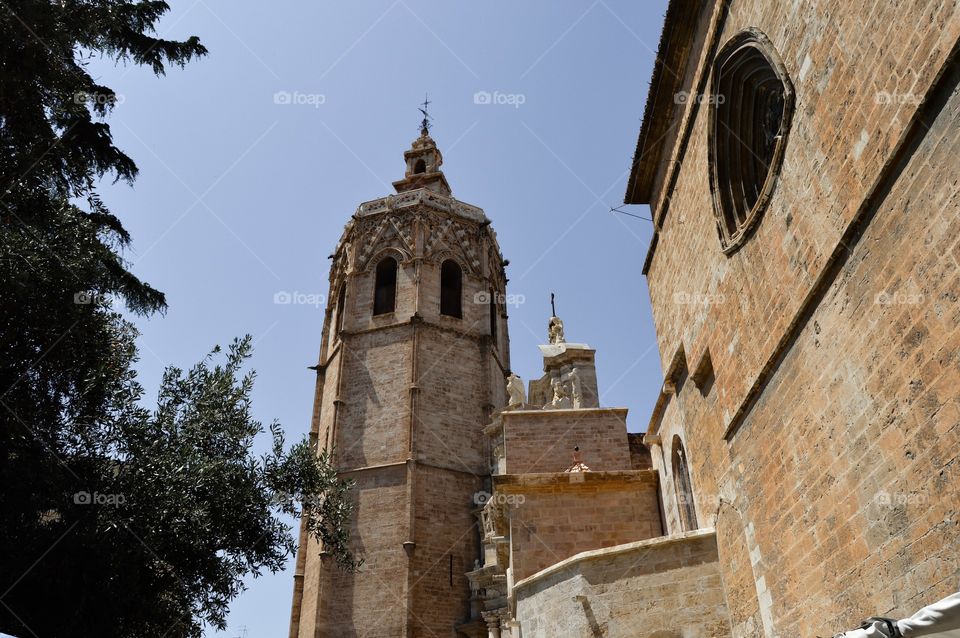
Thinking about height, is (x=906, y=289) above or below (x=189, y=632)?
above

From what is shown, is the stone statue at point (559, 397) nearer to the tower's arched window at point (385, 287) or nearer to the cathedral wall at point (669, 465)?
the cathedral wall at point (669, 465)

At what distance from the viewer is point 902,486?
3.92 m

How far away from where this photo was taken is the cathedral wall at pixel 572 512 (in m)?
11.3

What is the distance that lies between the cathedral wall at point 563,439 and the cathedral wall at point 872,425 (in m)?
7.26

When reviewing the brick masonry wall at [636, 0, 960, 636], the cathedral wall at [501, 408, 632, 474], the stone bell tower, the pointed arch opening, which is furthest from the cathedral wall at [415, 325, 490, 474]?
the brick masonry wall at [636, 0, 960, 636]

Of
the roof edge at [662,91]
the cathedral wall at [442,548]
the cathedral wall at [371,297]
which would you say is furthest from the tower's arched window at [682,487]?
the cathedral wall at [371,297]

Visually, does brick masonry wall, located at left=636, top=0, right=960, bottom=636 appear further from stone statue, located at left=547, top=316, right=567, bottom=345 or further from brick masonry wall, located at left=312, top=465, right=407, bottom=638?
brick masonry wall, located at left=312, top=465, right=407, bottom=638

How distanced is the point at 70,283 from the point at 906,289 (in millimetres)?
7985

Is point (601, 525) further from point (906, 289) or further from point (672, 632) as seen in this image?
point (906, 289)

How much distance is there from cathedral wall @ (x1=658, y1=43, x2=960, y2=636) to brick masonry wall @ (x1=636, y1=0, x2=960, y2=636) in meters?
0.01

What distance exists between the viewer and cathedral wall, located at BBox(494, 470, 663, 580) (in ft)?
36.9

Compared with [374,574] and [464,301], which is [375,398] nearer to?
[464,301]

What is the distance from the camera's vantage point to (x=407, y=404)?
2417 centimetres

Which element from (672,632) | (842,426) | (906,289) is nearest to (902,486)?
(842,426)
